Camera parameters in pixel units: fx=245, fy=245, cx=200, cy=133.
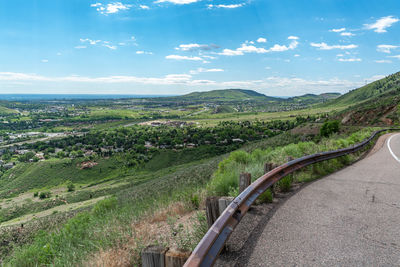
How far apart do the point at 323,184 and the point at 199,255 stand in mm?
5616

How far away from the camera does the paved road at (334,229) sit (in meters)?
2.89

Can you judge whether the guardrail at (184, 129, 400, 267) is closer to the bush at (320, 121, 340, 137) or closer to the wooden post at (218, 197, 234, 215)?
the wooden post at (218, 197, 234, 215)

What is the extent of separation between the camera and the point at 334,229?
3732 millimetres

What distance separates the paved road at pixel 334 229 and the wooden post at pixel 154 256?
1225mm

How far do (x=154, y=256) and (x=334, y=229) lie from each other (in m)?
3.01

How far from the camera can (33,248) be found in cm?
546

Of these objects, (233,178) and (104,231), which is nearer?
(104,231)

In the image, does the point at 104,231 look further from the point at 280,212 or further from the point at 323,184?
the point at 323,184

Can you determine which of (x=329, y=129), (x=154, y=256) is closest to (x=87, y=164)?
(x=329, y=129)

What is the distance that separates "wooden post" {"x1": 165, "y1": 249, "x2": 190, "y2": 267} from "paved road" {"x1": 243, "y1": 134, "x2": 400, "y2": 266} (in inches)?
44.1

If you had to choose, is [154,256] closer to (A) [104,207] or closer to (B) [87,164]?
(A) [104,207]

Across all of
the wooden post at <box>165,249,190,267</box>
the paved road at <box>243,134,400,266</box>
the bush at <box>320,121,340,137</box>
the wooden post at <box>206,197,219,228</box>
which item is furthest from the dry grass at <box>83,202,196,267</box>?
the bush at <box>320,121,340,137</box>

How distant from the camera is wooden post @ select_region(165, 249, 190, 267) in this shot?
1970 mm

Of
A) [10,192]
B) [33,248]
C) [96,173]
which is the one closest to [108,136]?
[96,173]
